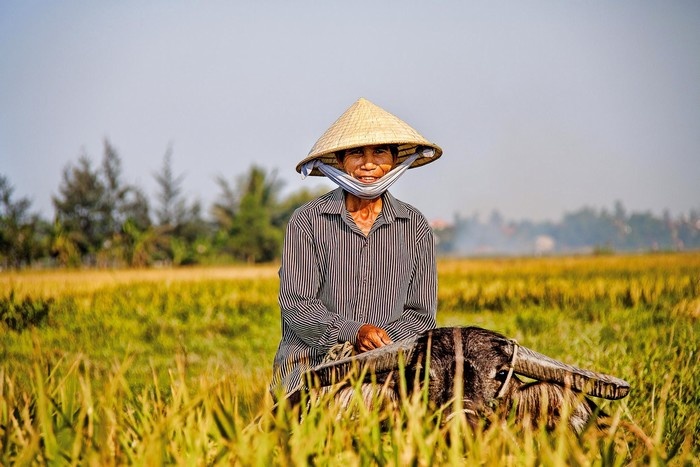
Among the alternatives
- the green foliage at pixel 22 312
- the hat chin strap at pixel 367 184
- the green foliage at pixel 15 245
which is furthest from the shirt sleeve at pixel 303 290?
the green foliage at pixel 15 245

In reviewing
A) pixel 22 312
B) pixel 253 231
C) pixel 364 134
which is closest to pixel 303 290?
pixel 364 134

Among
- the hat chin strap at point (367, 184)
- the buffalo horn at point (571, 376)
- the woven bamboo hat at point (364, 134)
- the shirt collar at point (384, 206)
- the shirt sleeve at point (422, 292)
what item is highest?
the woven bamboo hat at point (364, 134)

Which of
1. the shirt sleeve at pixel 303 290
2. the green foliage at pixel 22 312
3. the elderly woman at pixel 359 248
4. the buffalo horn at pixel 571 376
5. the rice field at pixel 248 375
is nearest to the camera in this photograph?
the rice field at pixel 248 375

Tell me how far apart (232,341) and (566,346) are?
329cm

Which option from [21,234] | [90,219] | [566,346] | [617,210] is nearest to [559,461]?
[566,346]

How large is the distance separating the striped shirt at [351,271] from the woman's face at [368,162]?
0.12m

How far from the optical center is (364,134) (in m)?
2.85

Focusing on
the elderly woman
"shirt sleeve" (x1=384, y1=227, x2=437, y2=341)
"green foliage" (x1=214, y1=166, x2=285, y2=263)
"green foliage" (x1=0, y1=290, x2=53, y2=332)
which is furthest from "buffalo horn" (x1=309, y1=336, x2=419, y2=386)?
"green foliage" (x1=214, y1=166, x2=285, y2=263)

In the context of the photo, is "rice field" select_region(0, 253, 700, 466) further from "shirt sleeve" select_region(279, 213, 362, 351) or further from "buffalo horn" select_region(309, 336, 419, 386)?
"shirt sleeve" select_region(279, 213, 362, 351)

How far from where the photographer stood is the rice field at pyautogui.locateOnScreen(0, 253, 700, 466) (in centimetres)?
177

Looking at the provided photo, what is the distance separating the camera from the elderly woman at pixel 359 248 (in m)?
2.86

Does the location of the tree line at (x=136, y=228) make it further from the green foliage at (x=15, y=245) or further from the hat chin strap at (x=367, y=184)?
the hat chin strap at (x=367, y=184)

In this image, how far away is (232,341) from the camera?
24.6 feet

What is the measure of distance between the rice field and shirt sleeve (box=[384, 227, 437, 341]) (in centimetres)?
61
